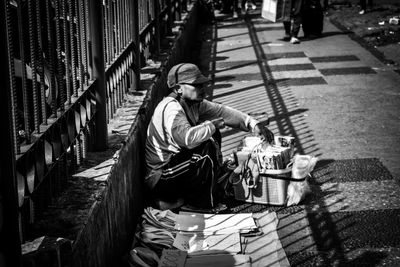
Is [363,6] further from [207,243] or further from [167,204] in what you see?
[207,243]

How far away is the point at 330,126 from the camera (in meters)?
9.23

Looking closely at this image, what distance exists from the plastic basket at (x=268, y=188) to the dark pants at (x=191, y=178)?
0.38 metres

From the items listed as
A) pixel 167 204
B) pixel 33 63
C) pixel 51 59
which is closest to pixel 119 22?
pixel 167 204

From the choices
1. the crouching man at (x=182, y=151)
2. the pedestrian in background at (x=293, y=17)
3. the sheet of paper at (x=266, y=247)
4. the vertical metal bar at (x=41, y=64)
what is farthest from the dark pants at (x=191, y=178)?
the pedestrian in background at (x=293, y=17)

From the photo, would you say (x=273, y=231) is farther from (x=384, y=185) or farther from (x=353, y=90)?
(x=353, y=90)

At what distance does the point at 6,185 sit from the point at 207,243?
2961 mm

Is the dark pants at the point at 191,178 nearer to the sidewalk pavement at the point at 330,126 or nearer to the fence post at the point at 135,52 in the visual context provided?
the sidewalk pavement at the point at 330,126

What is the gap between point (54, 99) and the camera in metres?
4.35

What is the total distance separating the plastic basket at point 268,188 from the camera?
6570 millimetres

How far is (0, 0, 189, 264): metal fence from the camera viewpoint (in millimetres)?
3729

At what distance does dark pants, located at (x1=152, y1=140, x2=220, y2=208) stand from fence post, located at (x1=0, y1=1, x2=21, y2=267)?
333 centimetres

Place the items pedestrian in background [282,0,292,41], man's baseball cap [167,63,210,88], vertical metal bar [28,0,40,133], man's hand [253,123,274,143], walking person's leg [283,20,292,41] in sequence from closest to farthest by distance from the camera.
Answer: vertical metal bar [28,0,40,133] → man's baseball cap [167,63,210,88] → man's hand [253,123,274,143] → pedestrian in background [282,0,292,41] → walking person's leg [283,20,292,41]

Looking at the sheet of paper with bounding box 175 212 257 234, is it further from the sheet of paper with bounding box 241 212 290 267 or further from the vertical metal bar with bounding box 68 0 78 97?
the vertical metal bar with bounding box 68 0 78 97

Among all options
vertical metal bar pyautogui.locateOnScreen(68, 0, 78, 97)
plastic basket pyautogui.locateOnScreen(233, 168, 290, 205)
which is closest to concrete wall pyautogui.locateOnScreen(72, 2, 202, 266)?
vertical metal bar pyautogui.locateOnScreen(68, 0, 78, 97)
